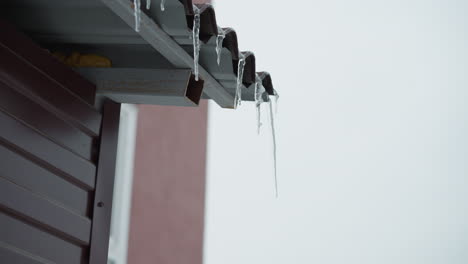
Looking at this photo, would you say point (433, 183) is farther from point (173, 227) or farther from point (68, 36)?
point (68, 36)

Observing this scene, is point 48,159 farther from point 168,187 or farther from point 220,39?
point 168,187

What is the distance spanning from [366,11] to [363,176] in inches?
414

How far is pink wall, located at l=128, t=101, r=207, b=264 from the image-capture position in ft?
25.0

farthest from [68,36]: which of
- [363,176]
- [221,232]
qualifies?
[363,176]

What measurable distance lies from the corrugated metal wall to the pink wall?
13.7 ft

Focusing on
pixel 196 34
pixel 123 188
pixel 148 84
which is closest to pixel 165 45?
pixel 196 34

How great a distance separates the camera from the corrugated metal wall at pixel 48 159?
2721 mm

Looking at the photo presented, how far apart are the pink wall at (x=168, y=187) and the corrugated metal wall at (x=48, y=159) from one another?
4.16 meters

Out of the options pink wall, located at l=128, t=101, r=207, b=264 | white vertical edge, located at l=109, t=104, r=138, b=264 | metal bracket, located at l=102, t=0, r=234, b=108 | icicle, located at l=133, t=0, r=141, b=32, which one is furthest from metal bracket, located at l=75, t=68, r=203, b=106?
pink wall, located at l=128, t=101, r=207, b=264

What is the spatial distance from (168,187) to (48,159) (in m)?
5.26

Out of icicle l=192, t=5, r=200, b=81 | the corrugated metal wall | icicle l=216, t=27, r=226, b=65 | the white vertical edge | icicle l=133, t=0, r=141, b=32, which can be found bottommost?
the corrugated metal wall

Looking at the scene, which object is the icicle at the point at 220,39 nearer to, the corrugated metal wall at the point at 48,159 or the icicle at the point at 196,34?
the icicle at the point at 196,34

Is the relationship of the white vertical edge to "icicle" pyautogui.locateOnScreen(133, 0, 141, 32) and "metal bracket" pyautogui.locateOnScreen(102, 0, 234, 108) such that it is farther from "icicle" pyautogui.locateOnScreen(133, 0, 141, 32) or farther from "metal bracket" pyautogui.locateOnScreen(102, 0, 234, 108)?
"icicle" pyautogui.locateOnScreen(133, 0, 141, 32)

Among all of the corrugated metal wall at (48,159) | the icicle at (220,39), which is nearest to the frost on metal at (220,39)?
the icicle at (220,39)
